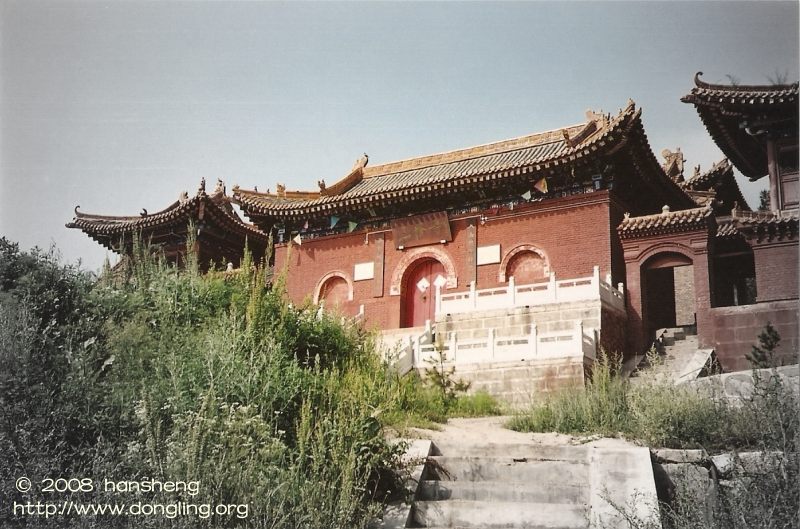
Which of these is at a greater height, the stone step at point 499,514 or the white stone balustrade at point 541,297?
the white stone balustrade at point 541,297

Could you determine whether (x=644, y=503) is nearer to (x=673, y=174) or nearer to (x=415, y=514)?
(x=415, y=514)

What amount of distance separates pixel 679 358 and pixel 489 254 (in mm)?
5362

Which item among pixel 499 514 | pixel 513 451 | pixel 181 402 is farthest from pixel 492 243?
pixel 181 402

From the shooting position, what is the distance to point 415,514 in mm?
7109

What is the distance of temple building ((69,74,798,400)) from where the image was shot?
14.3 metres

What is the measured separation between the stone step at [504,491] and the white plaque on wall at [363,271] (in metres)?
12.9

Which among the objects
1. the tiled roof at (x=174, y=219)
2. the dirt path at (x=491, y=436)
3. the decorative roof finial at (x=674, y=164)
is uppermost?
the decorative roof finial at (x=674, y=164)

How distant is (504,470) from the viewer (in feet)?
25.4

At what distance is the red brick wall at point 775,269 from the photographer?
14516 millimetres

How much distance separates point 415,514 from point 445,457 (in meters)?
1.00

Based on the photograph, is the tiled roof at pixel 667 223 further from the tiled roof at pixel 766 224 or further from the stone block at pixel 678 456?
the stone block at pixel 678 456

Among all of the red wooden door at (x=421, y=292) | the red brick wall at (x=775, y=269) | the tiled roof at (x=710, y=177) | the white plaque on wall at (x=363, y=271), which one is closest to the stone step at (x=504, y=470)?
the red brick wall at (x=775, y=269)

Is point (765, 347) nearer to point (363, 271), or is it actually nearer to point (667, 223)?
point (667, 223)

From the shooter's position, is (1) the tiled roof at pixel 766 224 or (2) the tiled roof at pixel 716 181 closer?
(1) the tiled roof at pixel 766 224
